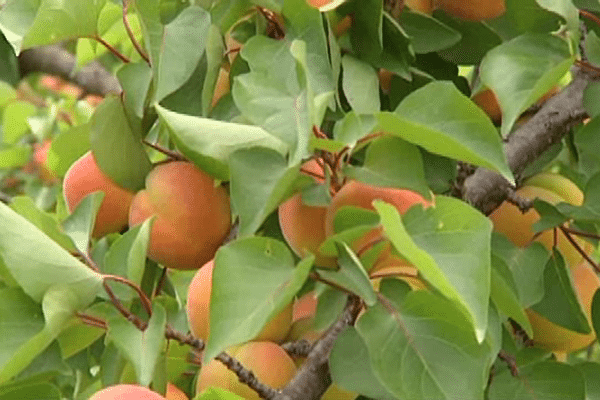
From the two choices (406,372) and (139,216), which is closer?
(406,372)

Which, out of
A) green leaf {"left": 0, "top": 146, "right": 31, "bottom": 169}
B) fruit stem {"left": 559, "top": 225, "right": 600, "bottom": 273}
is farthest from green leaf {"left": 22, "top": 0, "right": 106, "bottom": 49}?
green leaf {"left": 0, "top": 146, "right": 31, "bottom": 169}

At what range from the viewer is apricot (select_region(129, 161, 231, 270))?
86 centimetres

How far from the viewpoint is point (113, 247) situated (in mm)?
817

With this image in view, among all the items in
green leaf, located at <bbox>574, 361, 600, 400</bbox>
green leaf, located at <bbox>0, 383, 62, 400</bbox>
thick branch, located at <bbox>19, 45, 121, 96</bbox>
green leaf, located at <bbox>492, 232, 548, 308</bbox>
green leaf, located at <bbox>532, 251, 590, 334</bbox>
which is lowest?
thick branch, located at <bbox>19, 45, 121, 96</bbox>

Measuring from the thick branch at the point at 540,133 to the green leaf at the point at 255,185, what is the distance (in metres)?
0.27

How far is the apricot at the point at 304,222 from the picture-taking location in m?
0.78

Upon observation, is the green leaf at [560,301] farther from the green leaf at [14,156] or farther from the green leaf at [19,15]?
the green leaf at [14,156]

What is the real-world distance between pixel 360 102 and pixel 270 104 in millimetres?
109

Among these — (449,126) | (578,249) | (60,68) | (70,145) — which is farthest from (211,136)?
(60,68)

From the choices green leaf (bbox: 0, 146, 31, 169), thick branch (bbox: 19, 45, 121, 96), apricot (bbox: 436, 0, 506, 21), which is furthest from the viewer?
thick branch (bbox: 19, 45, 121, 96)

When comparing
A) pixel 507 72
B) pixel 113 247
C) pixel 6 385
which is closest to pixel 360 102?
pixel 507 72

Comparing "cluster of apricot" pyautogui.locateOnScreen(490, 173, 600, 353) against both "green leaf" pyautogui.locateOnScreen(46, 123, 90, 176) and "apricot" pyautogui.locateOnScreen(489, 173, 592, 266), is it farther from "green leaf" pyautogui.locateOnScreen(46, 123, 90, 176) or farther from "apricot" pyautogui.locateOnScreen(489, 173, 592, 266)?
"green leaf" pyautogui.locateOnScreen(46, 123, 90, 176)

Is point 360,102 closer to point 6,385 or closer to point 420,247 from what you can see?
point 420,247

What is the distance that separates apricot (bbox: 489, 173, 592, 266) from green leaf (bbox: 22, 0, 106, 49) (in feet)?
1.27
